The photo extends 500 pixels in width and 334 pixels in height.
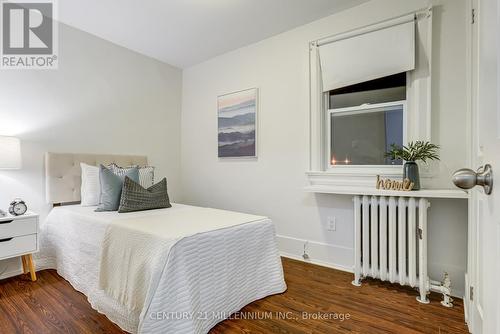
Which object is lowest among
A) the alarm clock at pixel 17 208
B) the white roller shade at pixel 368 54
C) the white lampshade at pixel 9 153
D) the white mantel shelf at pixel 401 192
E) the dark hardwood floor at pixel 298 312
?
the dark hardwood floor at pixel 298 312

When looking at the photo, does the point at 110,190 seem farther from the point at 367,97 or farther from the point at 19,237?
the point at 367,97

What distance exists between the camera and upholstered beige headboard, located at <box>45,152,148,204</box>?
2559 millimetres

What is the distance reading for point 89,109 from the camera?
9.62ft

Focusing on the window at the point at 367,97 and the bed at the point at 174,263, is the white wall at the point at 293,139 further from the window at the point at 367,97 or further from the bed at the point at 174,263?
the bed at the point at 174,263

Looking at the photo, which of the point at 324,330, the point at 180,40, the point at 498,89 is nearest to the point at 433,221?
the point at 324,330

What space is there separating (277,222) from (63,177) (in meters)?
2.30

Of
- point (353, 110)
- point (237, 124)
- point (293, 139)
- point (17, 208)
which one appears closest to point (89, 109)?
point (17, 208)

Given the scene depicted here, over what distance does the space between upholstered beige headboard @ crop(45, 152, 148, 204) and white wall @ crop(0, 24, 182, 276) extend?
97 millimetres

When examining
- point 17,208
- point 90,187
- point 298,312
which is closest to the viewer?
point 298,312

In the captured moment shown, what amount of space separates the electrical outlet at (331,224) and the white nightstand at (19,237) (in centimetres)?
265

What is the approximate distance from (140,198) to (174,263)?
1.16 meters

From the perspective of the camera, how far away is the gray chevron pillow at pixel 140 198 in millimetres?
2324

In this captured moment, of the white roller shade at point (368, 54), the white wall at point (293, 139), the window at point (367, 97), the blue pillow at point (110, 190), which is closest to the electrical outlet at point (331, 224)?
the white wall at point (293, 139)

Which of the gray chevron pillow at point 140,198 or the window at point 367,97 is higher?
the window at point 367,97
